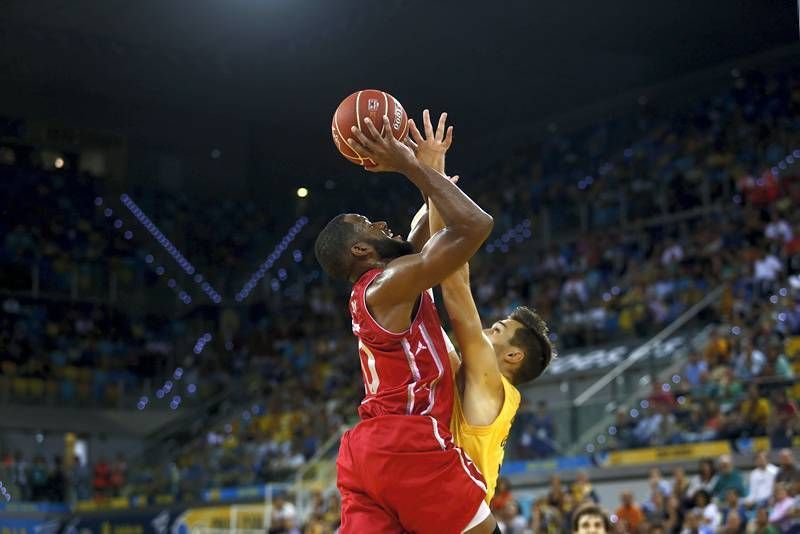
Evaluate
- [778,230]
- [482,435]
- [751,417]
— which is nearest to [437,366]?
[482,435]

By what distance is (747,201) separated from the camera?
19297 mm

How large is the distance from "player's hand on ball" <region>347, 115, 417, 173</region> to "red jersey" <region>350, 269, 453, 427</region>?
1.41 ft

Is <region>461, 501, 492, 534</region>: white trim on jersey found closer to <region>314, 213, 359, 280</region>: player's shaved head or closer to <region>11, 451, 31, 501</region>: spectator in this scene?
<region>314, 213, 359, 280</region>: player's shaved head

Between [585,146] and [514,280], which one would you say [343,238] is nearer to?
[514,280]

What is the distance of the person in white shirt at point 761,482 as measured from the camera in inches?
472

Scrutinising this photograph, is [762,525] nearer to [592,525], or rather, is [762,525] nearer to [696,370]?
[592,525]

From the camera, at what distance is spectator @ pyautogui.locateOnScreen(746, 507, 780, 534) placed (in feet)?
36.2

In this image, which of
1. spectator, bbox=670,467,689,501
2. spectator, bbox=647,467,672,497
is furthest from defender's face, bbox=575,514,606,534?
spectator, bbox=647,467,672,497

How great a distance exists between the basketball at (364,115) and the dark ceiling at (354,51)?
17556 mm

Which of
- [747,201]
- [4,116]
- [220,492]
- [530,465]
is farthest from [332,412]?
[4,116]

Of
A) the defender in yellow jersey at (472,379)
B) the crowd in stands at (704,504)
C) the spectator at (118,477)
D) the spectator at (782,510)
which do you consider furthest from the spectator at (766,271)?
the defender in yellow jersey at (472,379)

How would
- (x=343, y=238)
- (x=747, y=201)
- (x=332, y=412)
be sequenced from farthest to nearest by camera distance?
(x=332, y=412)
(x=747, y=201)
(x=343, y=238)

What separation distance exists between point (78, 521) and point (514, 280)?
8642mm

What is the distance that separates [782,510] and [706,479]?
152 cm
